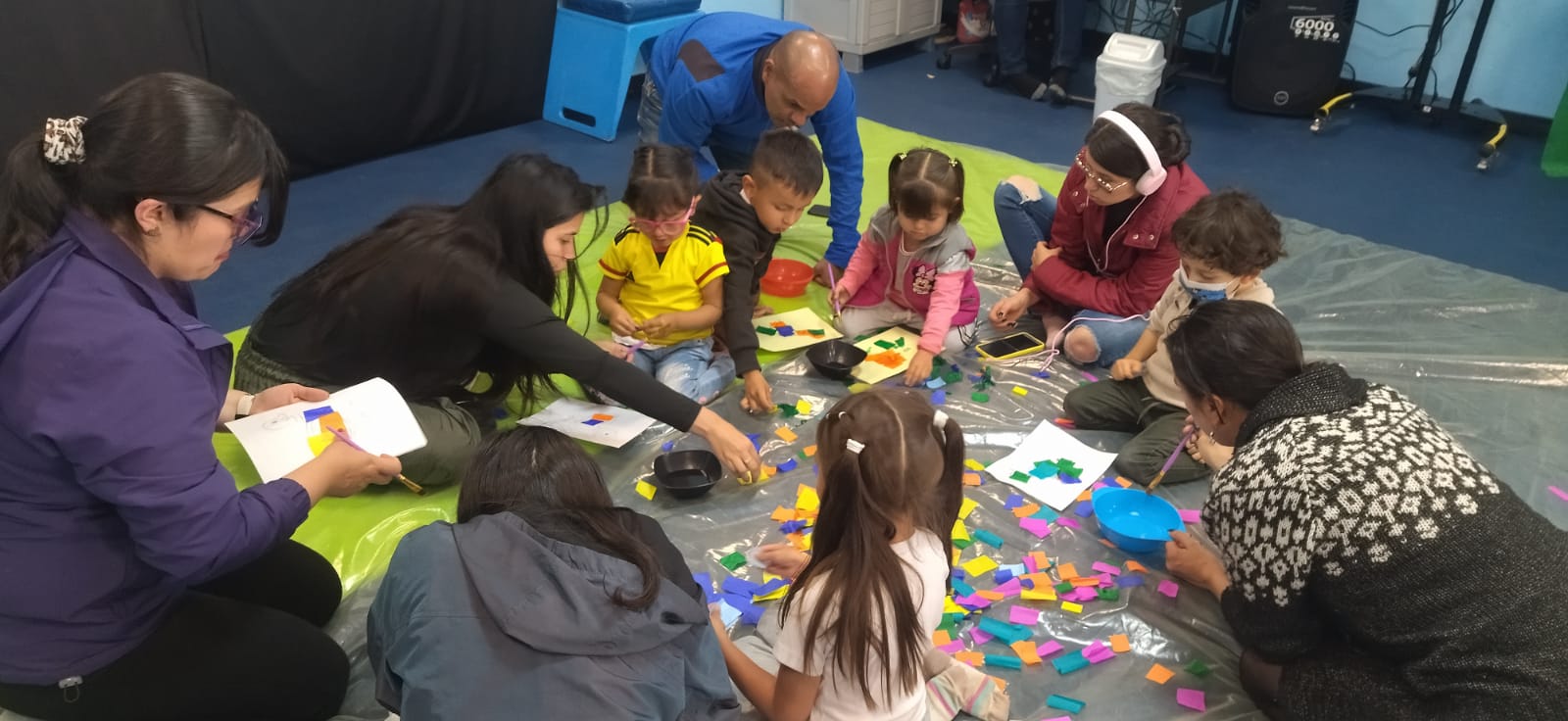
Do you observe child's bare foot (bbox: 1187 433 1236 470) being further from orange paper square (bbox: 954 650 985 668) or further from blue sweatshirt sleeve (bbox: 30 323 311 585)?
blue sweatshirt sleeve (bbox: 30 323 311 585)

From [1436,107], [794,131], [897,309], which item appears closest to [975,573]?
[897,309]

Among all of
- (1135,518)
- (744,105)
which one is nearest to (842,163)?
(744,105)

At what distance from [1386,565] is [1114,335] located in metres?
1.41

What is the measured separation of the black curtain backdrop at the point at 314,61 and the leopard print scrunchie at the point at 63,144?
2190 mm

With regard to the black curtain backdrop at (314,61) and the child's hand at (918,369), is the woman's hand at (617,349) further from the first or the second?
the black curtain backdrop at (314,61)

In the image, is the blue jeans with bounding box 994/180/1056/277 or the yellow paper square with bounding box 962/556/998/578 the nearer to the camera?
the yellow paper square with bounding box 962/556/998/578

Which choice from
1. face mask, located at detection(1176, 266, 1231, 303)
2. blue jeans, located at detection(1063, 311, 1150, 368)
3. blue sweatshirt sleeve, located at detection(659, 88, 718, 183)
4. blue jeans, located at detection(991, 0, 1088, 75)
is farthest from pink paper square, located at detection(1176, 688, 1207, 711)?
blue jeans, located at detection(991, 0, 1088, 75)

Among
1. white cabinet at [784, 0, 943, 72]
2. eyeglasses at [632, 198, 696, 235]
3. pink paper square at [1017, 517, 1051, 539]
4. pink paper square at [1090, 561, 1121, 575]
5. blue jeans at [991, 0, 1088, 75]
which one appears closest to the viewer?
pink paper square at [1090, 561, 1121, 575]

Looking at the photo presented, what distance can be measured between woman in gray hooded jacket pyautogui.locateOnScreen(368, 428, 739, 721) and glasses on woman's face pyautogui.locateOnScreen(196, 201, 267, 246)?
0.57 metres

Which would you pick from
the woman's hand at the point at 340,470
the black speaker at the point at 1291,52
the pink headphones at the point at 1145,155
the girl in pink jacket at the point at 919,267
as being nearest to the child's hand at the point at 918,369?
the girl in pink jacket at the point at 919,267

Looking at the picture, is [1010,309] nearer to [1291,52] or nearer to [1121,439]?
[1121,439]

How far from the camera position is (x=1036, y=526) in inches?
91.2

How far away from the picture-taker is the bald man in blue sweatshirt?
3295 mm

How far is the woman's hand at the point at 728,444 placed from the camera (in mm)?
2227
